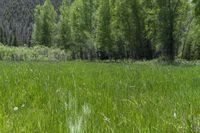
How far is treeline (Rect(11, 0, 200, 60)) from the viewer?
48094 millimetres

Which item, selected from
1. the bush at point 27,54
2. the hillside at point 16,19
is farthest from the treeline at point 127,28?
the hillside at point 16,19

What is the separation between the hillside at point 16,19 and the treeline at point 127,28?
48.8m

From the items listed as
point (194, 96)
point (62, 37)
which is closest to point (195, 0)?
point (194, 96)

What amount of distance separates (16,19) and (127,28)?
3414 inches

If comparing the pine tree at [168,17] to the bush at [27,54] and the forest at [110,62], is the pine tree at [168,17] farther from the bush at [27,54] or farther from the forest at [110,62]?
the bush at [27,54]

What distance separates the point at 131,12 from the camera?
5775 centimetres

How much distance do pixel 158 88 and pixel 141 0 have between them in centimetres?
5009

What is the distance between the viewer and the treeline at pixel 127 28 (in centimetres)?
4809

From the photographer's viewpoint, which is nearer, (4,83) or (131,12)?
(4,83)

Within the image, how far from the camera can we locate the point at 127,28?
58.2 m

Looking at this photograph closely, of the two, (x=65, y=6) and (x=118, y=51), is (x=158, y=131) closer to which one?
(x=118, y=51)

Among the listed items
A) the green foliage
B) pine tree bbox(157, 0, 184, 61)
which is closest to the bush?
pine tree bbox(157, 0, 184, 61)

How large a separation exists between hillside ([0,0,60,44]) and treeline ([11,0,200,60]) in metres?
48.8

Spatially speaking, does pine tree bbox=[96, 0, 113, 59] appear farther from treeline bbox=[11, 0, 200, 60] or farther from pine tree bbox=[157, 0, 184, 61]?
pine tree bbox=[157, 0, 184, 61]
